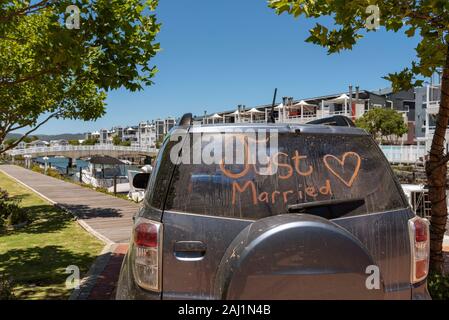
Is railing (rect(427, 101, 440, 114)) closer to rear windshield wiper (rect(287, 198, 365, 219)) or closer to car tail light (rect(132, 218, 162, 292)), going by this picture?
rear windshield wiper (rect(287, 198, 365, 219))

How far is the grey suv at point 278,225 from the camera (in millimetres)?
2197

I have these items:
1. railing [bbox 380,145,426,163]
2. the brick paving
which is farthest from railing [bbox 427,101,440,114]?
the brick paving

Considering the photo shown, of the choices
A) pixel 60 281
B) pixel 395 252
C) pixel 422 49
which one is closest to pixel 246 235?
pixel 395 252

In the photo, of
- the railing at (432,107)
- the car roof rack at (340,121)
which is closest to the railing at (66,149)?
the railing at (432,107)

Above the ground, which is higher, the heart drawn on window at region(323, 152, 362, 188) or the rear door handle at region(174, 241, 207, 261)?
the heart drawn on window at region(323, 152, 362, 188)

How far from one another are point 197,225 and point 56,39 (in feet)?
12.3

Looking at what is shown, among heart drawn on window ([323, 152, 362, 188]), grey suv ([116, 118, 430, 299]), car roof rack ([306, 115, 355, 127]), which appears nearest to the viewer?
grey suv ([116, 118, 430, 299])

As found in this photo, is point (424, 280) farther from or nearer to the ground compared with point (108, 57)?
nearer to the ground

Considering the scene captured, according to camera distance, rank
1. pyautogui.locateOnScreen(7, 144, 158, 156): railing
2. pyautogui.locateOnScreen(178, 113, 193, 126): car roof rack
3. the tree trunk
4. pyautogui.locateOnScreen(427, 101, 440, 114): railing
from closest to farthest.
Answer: pyautogui.locateOnScreen(178, 113, 193, 126): car roof rack
the tree trunk
pyautogui.locateOnScreen(427, 101, 440, 114): railing
pyautogui.locateOnScreen(7, 144, 158, 156): railing

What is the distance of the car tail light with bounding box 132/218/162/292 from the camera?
235cm

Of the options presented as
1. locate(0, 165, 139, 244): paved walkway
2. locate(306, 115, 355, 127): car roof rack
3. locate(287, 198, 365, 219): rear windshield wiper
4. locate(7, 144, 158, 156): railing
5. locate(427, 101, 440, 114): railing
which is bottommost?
locate(0, 165, 139, 244): paved walkway

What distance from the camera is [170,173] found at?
2562 mm

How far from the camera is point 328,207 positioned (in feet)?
8.17

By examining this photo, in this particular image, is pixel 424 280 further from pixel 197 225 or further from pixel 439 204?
pixel 439 204
